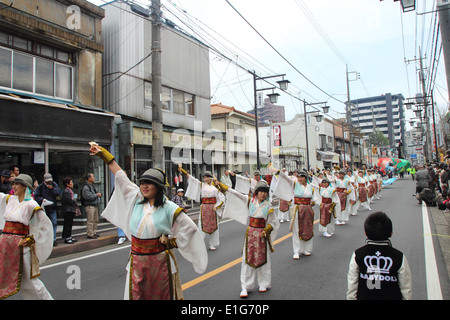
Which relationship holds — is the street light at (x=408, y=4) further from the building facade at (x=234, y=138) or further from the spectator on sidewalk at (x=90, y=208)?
the building facade at (x=234, y=138)

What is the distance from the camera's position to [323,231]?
917 cm

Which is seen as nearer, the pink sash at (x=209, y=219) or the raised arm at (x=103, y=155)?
the raised arm at (x=103, y=155)

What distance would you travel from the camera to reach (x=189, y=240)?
3393 millimetres

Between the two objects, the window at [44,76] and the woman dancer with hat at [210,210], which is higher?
the window at [44,76]

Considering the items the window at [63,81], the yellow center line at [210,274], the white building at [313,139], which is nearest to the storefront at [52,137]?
the window at [63,81]

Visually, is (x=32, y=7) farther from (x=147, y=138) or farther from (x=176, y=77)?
(x=176, y=77)

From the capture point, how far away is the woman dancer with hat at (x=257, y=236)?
4.83 m

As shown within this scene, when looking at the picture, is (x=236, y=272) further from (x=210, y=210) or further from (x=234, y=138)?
Result: (x=234, y=138)

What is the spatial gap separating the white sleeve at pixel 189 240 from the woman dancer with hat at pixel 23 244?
2.13 meters

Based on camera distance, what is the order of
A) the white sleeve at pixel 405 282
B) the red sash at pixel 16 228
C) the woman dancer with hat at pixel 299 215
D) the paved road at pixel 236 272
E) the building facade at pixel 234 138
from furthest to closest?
the building facade at pixel 234 138 < the woman dancer with hat at pixel 299 215 < the paved road at pixel 236 272 < the red sash at pixel 16 228 < the white sleeve at pixel 405 282

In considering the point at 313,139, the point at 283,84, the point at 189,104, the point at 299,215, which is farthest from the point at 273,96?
the point at 313,139

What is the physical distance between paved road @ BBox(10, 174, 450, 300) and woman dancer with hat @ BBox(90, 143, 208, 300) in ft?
4.54

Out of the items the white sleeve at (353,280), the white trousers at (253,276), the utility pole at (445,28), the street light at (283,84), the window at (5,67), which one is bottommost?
the white trousers at (253,276)

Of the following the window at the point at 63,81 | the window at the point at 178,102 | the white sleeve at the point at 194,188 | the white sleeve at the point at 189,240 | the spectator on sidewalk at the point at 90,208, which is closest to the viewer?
the white sleeve at the point at 189,240
